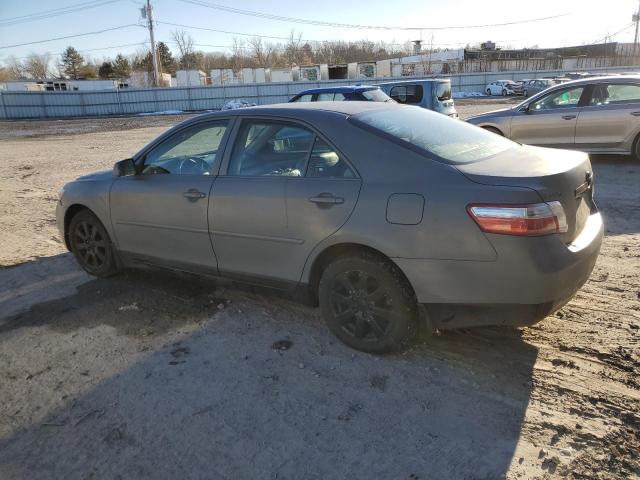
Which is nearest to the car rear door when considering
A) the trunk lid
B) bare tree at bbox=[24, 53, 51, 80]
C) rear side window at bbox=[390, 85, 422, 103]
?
rear side window at bbox=[390, 85, 422, 103]

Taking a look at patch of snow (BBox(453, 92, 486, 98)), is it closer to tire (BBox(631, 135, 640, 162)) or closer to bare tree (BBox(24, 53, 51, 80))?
tire (BBox(631, 135, 640, 162))

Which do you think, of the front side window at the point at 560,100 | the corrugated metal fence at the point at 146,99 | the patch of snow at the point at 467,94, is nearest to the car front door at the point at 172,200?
the front side window at the point at 560,100

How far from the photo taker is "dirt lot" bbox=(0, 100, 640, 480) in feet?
8.16

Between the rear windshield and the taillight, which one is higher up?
the rear windshield

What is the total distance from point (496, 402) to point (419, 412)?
45 cm

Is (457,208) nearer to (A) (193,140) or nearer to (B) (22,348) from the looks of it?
(A) (193,140)

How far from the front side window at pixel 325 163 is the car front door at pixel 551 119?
7.81 meters

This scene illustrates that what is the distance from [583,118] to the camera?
9.47 m

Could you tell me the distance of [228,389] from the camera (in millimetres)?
3119

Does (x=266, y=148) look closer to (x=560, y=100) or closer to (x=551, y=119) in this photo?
(x=551, y=119)

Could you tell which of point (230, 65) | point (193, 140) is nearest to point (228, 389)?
point (193, 140)

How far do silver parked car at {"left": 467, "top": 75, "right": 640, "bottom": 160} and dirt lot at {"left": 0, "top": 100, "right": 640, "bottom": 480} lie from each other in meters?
5.58

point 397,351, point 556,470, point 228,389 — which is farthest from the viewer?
point 397,351

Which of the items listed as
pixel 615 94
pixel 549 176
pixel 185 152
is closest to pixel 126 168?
pixel 185 152
